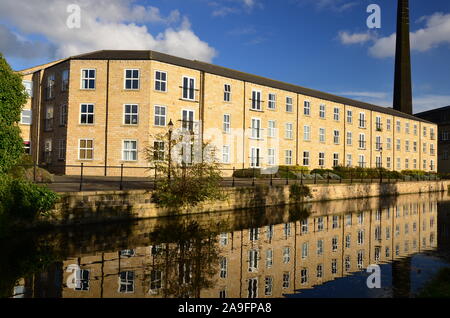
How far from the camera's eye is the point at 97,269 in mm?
7840

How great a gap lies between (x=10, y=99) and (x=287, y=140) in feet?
86.1

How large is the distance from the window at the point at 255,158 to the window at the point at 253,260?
836 inches

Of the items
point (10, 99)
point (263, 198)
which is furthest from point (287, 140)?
point (10, 99)

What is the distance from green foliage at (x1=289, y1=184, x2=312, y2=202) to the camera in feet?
71.4

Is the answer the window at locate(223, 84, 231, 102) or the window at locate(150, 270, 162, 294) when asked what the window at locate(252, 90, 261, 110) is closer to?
the window at locate(223, 84, 231, 102)

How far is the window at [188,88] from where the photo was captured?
89.7 ft

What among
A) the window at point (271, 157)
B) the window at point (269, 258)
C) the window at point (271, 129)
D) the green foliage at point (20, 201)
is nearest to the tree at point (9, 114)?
the green foliage at point (20, 201)

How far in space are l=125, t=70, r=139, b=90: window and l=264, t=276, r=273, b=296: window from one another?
2079 cm

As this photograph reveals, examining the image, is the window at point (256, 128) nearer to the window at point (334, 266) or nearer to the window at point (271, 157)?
the window at point (271, 157)

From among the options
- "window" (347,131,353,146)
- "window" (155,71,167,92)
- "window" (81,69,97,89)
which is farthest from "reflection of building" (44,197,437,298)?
"window" (347,131,353,146)

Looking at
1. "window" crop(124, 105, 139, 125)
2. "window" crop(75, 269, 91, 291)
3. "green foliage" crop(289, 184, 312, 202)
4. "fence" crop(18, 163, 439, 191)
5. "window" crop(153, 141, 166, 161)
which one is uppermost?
"window" crop(124, 105, 139, 125)

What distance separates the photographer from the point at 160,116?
1017 inches

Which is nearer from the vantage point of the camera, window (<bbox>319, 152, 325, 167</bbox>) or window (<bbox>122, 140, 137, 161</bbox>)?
window (<bbox>122, 140, 137, 161</bbox>)
